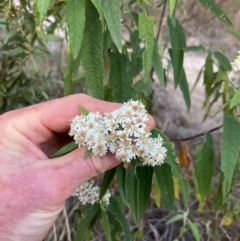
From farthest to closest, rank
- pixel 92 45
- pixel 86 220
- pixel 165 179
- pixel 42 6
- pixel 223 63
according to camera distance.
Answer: pixel 223 63 → pixel 86 220 → pixel 165 179 → pixel 92 45 → pixel 42 6

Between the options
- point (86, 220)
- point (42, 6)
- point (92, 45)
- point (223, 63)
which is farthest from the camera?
point (223, 63)

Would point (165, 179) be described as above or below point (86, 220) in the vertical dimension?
above

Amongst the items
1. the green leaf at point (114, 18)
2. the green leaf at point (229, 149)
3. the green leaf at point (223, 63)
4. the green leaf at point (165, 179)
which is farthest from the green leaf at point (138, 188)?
the green leaf at point (223, 63)

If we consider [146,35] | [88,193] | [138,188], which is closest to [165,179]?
[138,188]

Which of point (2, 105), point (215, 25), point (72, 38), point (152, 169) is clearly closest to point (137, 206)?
point (152, 169)

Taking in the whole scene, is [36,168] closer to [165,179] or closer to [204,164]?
[165,179]

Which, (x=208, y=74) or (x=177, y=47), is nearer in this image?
(x=177, y=47)

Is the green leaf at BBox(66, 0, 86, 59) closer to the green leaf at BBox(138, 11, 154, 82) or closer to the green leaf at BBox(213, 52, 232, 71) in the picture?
the green leaf at BBox(138, 11, 154, 82)
